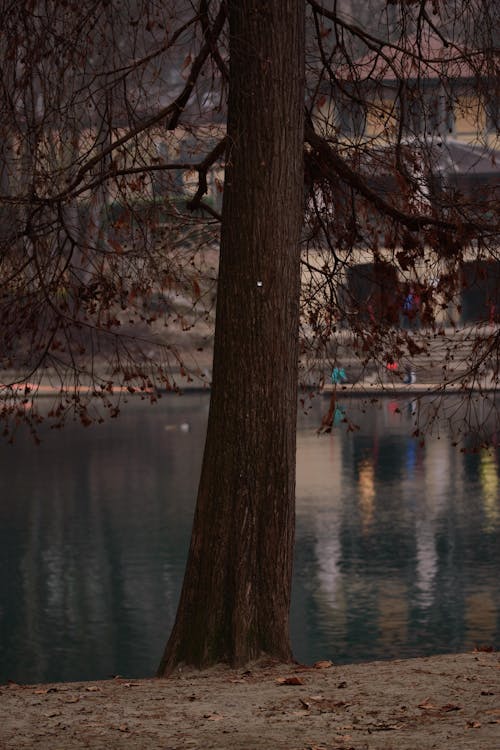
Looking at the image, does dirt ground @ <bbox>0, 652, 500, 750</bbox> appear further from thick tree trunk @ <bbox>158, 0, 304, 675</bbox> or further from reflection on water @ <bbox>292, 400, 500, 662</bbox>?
reflection on water @ <bbox>292, 400, 500, 662</bbox>

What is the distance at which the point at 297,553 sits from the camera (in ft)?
70.6

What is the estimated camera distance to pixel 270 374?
10.8 meters

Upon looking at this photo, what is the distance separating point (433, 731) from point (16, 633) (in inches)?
417

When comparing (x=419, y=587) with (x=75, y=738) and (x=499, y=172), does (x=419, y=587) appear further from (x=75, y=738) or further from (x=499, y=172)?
(x=499, y=172)

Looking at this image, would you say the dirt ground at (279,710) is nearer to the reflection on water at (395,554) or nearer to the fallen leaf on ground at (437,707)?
the fallen leaf on ground at (437,707)

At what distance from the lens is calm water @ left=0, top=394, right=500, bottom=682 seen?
54.8ft

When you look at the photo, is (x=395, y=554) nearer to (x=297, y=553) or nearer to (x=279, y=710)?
(x=297, y=553)

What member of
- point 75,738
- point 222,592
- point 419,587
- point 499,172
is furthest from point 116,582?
point 499,172

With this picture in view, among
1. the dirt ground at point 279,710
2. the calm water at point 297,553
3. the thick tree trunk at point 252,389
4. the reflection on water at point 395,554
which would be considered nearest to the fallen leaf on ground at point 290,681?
the dirt ground at point 279,710

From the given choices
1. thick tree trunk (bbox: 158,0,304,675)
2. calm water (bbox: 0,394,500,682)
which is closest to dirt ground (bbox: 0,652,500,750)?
thick tree trunk (bbox: 158,0,304,675)

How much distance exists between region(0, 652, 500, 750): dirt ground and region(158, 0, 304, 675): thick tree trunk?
586mm

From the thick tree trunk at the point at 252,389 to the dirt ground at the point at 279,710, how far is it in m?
0.59

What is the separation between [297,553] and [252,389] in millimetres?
11041

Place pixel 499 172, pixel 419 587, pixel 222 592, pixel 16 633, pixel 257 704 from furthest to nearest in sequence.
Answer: pixel 499 172, pixel 419 587, pixel 16 633, pixel 222 592, pixel 257 704
